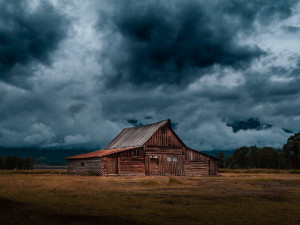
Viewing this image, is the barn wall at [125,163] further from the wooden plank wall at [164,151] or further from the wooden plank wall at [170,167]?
the wooden plank wall at [170,167]

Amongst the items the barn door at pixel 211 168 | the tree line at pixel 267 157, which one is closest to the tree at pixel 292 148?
the tree line at pixel 267 157

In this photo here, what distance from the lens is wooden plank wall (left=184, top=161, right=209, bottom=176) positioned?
48.0m

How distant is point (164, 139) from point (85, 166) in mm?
12227

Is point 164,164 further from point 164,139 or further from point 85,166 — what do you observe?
point 85,166

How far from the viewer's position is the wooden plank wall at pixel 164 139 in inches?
1815

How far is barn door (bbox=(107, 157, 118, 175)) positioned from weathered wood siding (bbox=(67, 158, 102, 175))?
106 cm

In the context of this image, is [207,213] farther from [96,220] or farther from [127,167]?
[127,167]

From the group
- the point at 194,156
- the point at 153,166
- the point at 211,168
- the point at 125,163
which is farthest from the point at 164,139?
the point at 211,168

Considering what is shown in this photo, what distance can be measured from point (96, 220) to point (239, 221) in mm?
4150

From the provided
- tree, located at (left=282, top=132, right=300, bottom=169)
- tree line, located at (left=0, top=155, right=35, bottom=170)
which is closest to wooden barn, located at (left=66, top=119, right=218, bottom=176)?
tree, located at (left=282, top=132, right=300, bottom=169)

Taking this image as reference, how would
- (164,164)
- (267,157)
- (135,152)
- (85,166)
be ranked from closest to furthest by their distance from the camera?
(135,152), (164,164), (85,166), (267,157)

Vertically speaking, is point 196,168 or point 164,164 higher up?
point 164,164

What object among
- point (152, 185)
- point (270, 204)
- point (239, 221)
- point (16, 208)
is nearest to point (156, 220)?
point (239, 221)

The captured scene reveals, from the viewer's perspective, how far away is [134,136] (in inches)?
2041
